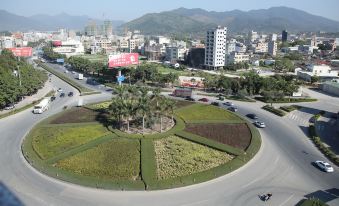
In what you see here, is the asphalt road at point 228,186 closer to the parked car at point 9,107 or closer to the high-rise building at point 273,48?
the parked car at point 9,107

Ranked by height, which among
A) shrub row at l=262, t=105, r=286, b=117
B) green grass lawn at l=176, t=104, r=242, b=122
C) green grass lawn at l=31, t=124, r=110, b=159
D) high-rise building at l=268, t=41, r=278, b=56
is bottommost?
green grass lawn at l=31, t=124, r=110, b=159

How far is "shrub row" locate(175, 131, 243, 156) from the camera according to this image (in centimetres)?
4200

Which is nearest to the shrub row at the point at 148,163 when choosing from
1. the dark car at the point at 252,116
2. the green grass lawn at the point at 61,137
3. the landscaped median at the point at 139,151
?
the landscaped median at the point at 139,151

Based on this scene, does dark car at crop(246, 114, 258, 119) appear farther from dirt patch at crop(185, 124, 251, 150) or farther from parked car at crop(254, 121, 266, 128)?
dirt patch at crop(185, 124, 251, 150)

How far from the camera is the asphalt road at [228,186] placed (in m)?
30.3

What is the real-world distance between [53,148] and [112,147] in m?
8.48

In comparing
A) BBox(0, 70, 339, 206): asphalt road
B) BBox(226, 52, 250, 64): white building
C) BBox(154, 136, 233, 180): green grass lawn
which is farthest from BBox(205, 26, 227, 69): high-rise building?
BBox(0, 70, 339, 206): asphalt road

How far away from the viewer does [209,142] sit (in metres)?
45.4

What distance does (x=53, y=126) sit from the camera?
5269 cm

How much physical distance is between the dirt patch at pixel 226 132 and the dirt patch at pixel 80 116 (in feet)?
58.1

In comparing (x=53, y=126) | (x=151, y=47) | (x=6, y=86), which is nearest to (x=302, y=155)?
(x=53, y=126)

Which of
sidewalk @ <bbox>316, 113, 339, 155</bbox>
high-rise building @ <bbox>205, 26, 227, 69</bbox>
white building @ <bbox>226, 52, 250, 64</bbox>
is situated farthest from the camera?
white building @ <bbox>226, 52, 250, 64</bbox>

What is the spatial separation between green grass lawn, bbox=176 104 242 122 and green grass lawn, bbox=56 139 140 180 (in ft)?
53.4

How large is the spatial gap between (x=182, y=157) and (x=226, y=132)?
12.5 metres
